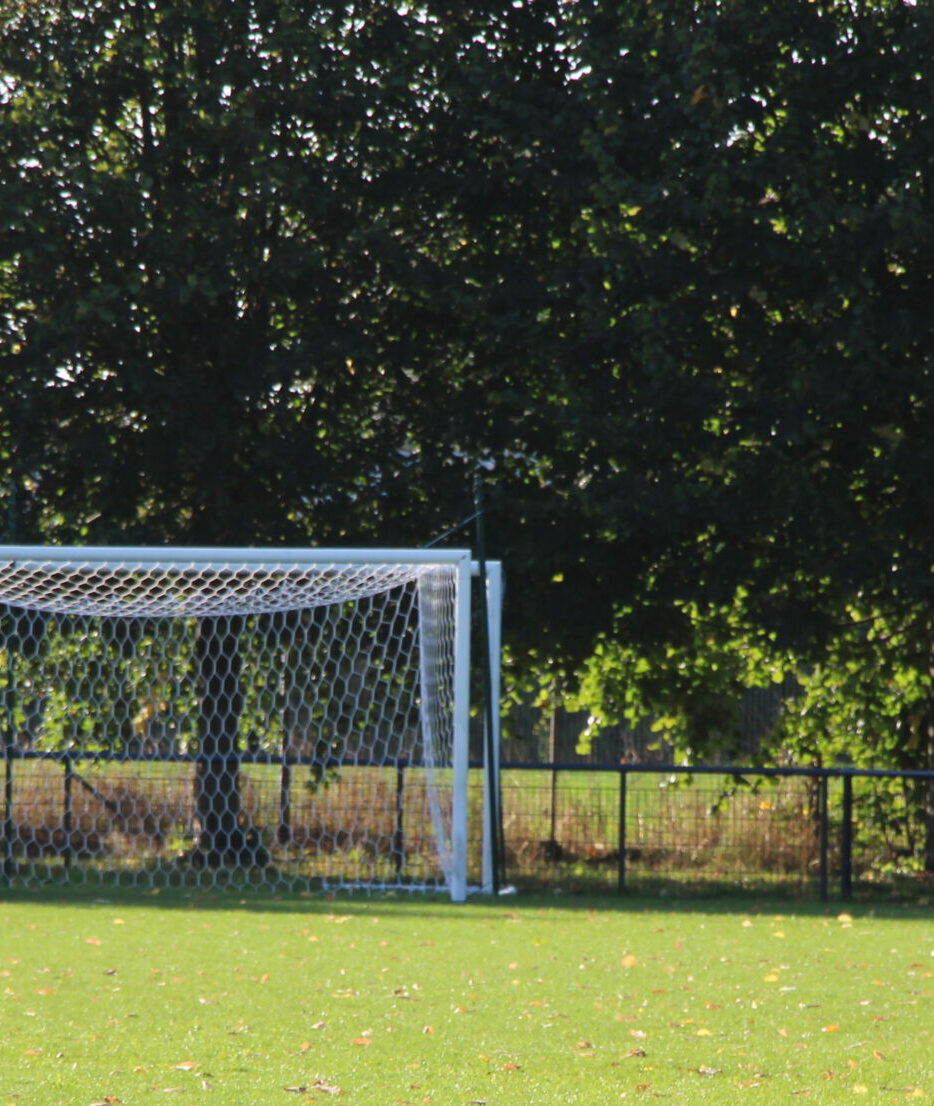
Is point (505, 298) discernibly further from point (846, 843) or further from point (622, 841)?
point (846, 843)

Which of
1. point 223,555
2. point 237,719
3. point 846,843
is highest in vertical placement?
point 223,555

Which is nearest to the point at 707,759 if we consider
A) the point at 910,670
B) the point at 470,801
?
the point at 910,670

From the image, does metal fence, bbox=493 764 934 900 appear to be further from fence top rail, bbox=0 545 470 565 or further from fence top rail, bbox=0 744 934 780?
fence top rail, bbox=0 545 470 565

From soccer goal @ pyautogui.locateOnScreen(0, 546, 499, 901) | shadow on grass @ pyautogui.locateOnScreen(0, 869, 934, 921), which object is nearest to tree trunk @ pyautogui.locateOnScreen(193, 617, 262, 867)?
soccer goal @ pyautogui.locateOnScreen(0, 546, 499, 901)

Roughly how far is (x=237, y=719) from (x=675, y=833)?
4.18 metres

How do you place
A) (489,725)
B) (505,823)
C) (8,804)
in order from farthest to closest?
(505,823) < (8,804) < (489,725)

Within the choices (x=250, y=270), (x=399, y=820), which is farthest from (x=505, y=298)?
(x=399, y=820)

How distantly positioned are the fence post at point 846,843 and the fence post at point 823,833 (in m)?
0.15

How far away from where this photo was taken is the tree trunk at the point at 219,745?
13711 millimetres

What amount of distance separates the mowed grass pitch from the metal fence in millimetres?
1083

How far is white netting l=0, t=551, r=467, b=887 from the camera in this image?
1228cm

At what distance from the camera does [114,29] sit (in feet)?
49.1

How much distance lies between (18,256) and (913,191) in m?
8.01

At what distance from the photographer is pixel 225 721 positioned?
49.9 feet
